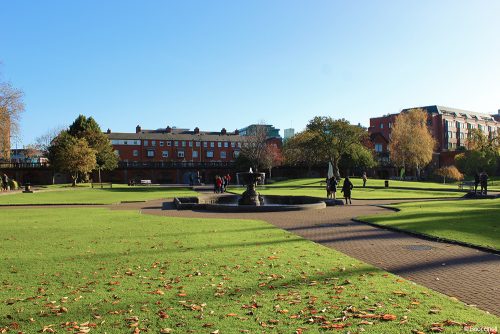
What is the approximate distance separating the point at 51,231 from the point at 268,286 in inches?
383

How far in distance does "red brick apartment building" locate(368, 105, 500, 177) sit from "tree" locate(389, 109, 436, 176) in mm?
13133

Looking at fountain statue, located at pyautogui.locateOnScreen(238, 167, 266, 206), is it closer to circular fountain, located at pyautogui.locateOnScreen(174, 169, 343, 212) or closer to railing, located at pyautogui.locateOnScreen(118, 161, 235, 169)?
circular fountain, located at pyautogui.locateOnScreen(174, 169, 343, 212)

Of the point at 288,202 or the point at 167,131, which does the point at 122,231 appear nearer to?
the point at 288,202

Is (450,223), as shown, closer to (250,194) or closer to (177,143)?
(250,194)

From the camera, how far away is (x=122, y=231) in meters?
13.6

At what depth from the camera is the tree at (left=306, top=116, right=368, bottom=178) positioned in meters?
58.7

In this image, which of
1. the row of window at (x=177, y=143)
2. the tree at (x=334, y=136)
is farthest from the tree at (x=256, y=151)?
the row of window at (x=177, y=143)

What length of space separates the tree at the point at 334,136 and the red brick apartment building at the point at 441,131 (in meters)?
32.3

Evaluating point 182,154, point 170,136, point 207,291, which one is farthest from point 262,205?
point 170,136

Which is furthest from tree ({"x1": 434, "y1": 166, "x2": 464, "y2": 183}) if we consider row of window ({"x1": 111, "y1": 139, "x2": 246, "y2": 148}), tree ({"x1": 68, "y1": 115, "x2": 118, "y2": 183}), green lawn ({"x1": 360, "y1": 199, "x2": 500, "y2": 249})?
tree ({"x1": 68, "y1": 115, "x2": 118, "y2": 183})

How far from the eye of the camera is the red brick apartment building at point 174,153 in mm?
88500

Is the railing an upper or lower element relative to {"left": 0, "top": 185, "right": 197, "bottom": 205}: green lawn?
upper

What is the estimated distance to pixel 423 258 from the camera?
920cm

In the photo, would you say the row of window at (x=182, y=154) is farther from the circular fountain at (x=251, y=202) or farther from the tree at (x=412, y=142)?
the circular fountain at (x=251, y=202)
